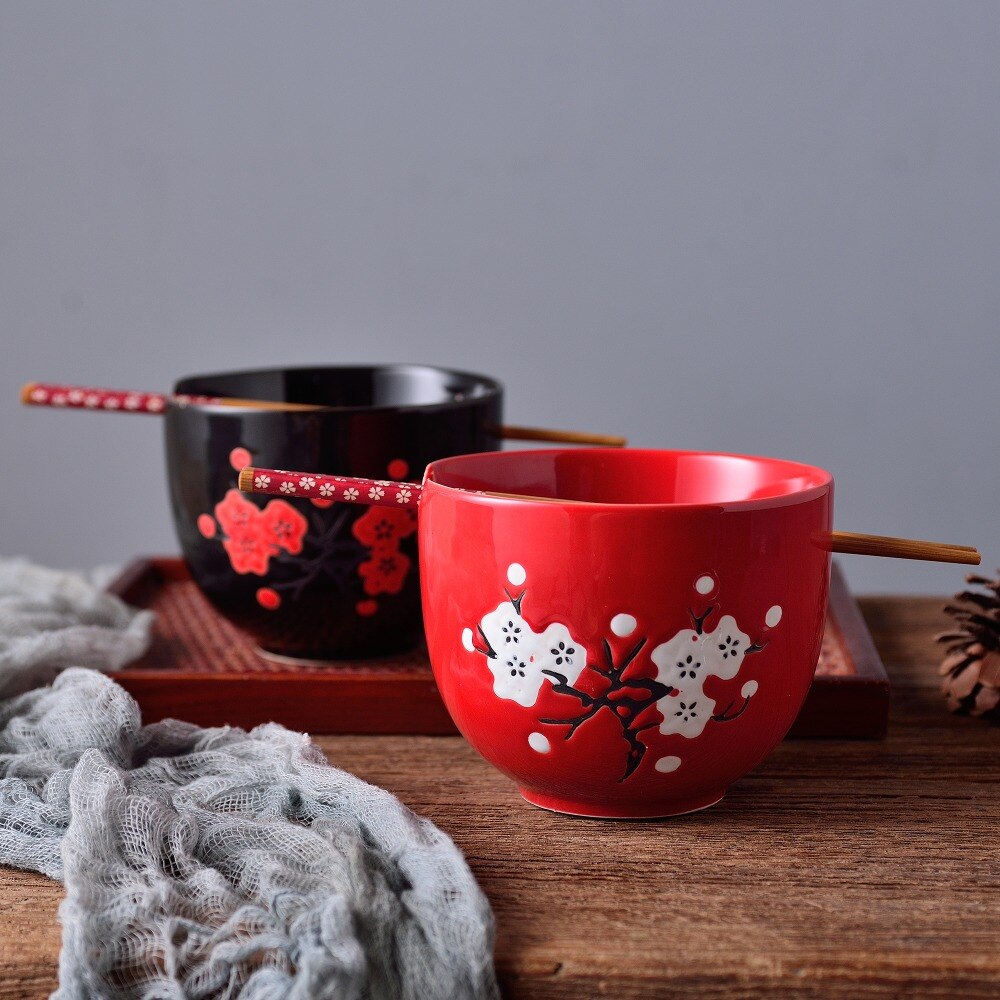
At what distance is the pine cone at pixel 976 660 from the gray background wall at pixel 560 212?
0.75 meters

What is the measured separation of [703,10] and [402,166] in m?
0.36

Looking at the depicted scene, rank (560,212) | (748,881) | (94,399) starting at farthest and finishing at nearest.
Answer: (560,212) < (94,399) < (748,881)

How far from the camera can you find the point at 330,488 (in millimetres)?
510

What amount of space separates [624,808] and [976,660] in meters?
0.23

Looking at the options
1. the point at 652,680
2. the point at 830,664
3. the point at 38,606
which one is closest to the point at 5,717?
the point at 38,606

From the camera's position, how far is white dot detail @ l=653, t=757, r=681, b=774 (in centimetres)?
46

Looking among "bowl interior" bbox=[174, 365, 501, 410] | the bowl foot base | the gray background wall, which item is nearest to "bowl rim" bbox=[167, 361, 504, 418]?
"bowl interior" bbox=[174, 365, 501, 410]

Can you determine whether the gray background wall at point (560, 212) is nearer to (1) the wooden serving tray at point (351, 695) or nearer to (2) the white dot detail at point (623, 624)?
(1) the wooden serving tray at point (351, 695)

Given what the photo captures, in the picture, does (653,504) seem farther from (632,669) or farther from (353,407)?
(353,407)

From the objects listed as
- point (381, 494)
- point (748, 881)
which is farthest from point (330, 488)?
point (748, 881)

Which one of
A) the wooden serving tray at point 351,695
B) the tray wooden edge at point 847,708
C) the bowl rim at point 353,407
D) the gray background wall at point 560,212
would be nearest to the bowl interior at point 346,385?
the bowl rim at point 353,407

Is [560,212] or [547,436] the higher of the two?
[560,212]

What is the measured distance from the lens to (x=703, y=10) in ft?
4.00

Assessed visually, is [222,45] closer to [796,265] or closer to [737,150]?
[737,150]
